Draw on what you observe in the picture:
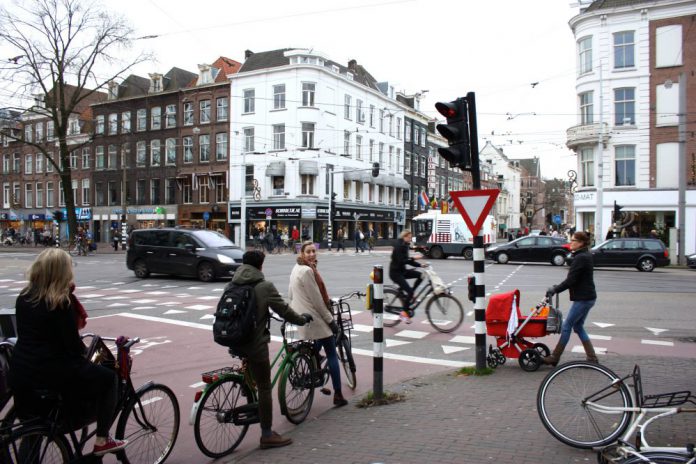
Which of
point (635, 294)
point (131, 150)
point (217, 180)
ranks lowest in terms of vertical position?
point (635, 294)

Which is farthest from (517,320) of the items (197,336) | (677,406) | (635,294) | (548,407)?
(635,294)

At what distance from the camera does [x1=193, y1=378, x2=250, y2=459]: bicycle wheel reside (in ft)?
14.2

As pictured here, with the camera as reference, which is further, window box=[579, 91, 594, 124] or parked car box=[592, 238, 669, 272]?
window box=[579, 91, 594, 124]

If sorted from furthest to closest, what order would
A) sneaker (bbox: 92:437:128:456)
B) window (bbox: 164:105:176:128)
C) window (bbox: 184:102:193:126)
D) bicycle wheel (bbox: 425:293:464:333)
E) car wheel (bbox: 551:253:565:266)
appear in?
window (bbox: 164:105:176:128), window (bbox: 184:102:193:126), car wheel (bbox: 551:253:565:266), bicycle wheel (bbox: 425:293:464:333), sneaker (bbox: 92:437:128:456)

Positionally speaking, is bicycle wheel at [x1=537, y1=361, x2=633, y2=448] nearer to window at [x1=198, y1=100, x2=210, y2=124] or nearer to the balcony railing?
the balcony railing

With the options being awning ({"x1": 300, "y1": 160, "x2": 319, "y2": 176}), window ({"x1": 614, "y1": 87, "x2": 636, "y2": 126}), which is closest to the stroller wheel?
window ({"x1": 614, "y1": 87, "x2": 636, "y2": 126})

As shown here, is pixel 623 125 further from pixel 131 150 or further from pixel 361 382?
pixel 131 150

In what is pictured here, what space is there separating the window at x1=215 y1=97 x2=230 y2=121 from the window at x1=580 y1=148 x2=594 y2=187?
28385mm

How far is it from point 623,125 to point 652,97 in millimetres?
2211

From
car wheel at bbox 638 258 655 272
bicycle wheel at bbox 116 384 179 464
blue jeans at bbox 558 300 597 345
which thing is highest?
blue jeans at bbox 558 300 597 345

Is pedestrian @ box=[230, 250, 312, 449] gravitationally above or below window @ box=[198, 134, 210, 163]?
below

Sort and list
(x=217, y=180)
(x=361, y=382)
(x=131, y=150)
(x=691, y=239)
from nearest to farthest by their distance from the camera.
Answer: (x=361, y=382), (x=691, y=239), (x=217, y=180), (x=131, y=150)

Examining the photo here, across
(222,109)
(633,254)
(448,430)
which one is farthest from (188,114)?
(448,430)

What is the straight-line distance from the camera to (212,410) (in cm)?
439
